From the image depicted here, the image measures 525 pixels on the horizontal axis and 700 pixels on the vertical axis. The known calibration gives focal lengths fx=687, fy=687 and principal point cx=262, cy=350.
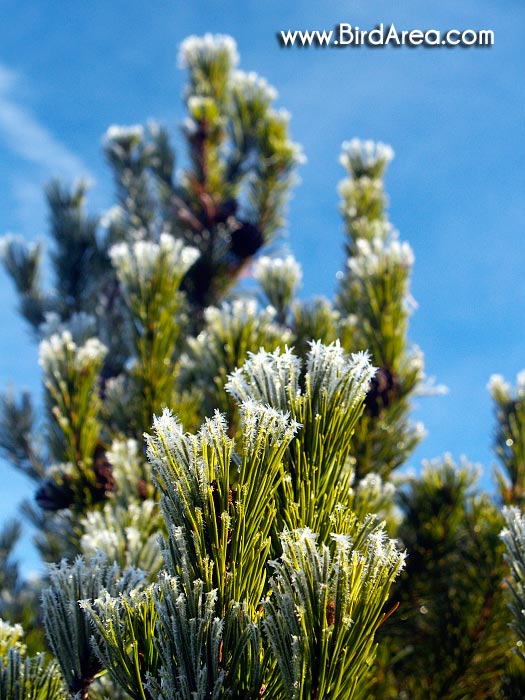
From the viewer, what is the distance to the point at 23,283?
15.0ft

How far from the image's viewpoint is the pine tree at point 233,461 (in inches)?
40.8

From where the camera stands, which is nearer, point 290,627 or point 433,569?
point 290,627

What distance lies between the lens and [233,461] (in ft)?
3.93

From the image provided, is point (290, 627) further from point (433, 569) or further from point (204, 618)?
point (433, 569)

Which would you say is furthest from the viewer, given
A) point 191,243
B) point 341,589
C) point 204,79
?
point 204,79

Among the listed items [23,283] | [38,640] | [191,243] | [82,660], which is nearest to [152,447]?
[82,660]

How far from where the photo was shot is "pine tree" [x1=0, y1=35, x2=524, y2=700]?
1036 mm

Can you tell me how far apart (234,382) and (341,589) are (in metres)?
0.43

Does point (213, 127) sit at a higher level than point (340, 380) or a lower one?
higher

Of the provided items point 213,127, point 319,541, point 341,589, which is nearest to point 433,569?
point 319,541

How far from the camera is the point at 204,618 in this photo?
1.02 m

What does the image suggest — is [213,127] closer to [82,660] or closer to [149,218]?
[149,218]

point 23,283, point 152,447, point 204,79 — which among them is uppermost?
point 204,79

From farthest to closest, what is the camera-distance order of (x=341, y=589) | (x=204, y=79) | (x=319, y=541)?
1. (x=204, y=79)
2. (x=319, y=541)
3. (x=341, y=589)
